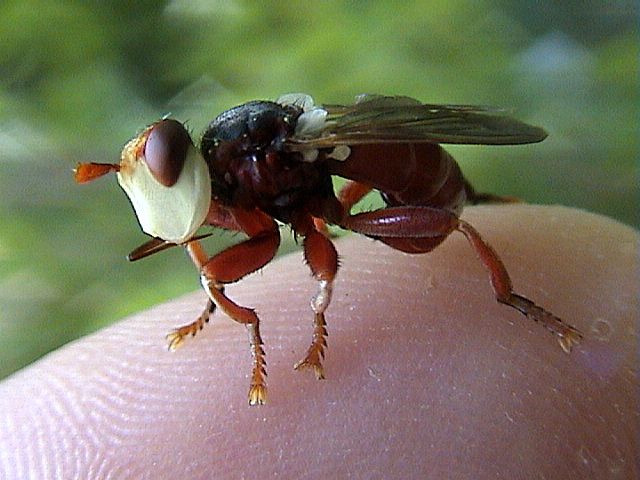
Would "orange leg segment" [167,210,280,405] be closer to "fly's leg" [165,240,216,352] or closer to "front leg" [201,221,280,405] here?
"front leg" [201,221,280,405]

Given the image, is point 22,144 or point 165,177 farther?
point 22,144

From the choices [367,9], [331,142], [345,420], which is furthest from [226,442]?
[367,9]

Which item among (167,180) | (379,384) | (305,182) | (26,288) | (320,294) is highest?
(167,180)

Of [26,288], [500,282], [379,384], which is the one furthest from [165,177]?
[26,288]

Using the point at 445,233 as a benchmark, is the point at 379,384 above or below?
below

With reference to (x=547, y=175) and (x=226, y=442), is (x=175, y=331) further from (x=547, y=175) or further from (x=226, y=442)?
(x=547, y=175)

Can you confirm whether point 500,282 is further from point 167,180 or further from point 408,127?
point 167,180

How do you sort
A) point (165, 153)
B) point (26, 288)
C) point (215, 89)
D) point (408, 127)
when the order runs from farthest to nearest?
point (215, 89)
point (26, 288)
point (408, 127)
point (165, 153)
